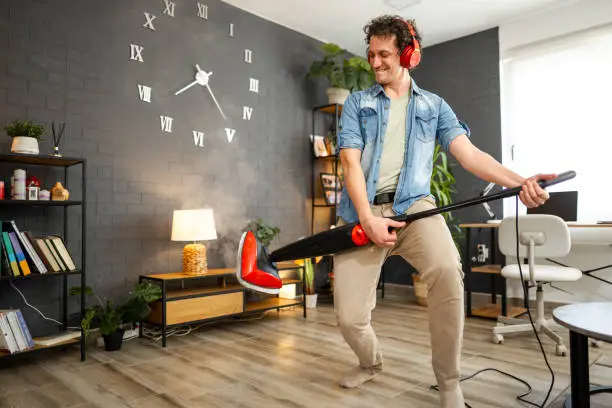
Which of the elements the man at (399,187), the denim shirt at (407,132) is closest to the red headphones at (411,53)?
the man at (399,187)

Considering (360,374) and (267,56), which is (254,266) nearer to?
(360,374)

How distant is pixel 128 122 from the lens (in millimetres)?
3436

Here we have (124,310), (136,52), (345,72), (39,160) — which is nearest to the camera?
(39,160)

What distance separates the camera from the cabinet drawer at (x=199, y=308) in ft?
10.2

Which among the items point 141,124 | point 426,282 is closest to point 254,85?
point 141,124

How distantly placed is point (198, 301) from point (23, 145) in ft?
4.78

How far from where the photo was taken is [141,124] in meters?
3.51

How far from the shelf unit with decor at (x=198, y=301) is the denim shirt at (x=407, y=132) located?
163 cm

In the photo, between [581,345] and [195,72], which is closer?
[581,345]

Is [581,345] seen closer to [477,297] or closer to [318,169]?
[477,297]

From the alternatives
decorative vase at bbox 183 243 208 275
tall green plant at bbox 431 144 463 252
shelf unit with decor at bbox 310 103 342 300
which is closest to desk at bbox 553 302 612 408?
decorative vase at bbox 183 243 208 275

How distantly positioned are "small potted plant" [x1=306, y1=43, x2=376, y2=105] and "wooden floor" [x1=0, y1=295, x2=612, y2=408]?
2.41 m

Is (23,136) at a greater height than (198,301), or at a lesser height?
greater

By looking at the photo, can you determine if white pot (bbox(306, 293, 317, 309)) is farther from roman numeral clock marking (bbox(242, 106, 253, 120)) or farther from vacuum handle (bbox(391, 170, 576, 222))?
vacuum handle (bbox(391, 170, 576, 222))
